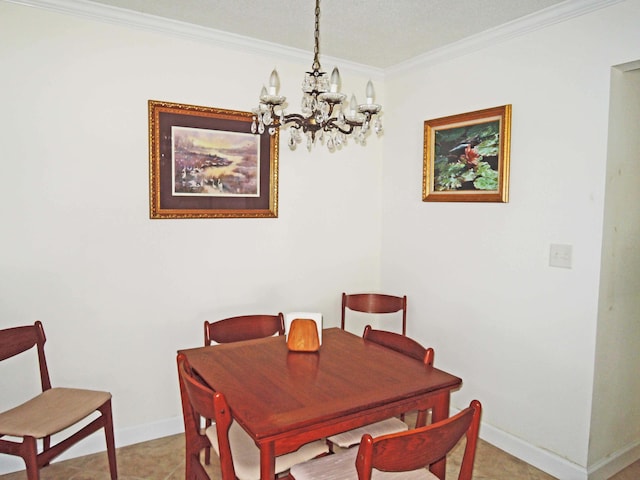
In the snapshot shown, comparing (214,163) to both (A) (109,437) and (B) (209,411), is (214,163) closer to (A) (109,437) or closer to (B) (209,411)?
(A) (109,437)

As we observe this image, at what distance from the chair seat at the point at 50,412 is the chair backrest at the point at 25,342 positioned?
3.9 inches

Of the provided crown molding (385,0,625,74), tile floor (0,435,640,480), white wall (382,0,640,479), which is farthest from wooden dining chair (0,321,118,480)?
crown molding (385,0,625,74)

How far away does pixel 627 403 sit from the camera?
8.31 ft

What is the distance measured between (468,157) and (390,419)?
1663 mm

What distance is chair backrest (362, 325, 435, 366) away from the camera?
2007mm

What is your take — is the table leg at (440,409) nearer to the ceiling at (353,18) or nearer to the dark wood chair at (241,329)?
the dark wood chair at (241,329)

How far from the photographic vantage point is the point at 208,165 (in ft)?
9.35

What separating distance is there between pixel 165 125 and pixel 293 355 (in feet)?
5.15

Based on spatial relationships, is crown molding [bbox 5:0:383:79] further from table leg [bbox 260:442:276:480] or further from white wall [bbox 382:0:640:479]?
table leg [bbox 260:442:276:480]

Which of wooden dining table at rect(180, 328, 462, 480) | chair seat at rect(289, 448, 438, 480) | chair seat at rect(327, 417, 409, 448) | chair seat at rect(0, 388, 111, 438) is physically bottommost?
chair seat at rect(327, 417, 409, 448)

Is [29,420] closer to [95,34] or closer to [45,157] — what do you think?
[45,157]

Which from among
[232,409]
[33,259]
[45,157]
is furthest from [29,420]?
[45,157]

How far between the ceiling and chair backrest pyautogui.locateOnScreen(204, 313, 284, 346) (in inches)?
66.6

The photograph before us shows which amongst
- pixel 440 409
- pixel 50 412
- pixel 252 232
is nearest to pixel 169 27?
pixel 252 232
